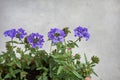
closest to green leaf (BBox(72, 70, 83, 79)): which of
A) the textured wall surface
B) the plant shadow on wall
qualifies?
the plant shadow on wall

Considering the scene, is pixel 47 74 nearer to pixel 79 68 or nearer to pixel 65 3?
pixel 79 68

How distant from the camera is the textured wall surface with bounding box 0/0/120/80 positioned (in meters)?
3.12

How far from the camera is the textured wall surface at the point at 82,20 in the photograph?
3.12 metres

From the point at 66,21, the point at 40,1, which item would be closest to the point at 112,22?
the point at 66,21

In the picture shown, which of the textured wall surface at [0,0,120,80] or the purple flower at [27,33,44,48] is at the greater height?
the textured wall surface at [0,0,120,80]

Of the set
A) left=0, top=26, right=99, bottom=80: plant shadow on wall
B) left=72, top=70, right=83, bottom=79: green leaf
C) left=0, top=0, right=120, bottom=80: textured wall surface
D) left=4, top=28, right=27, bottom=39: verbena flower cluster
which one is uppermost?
left=0, top=0, right=120, bottom=80: textured wall surface

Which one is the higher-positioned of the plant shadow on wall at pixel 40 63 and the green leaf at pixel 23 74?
the plant shadow on wall at pixel 40 63

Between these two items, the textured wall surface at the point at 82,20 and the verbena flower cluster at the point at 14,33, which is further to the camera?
the textured wall surface at the point at 82,20

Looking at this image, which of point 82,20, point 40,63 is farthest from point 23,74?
point 82,20

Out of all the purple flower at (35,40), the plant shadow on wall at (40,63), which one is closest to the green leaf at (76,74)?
the plant shadow on wall at (40,63)

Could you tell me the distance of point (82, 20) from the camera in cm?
324

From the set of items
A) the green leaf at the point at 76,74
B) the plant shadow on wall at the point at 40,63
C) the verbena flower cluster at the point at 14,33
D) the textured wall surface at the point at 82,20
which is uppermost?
the textured wall surface at the point at 82,20

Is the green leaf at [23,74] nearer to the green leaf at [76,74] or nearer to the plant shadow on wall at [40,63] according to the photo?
the plant shadow on wall at [40,63]

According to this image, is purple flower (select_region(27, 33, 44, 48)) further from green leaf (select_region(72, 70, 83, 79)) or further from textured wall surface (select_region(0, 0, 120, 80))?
textured wall surface (select_region(0, 0, 120, 80))
